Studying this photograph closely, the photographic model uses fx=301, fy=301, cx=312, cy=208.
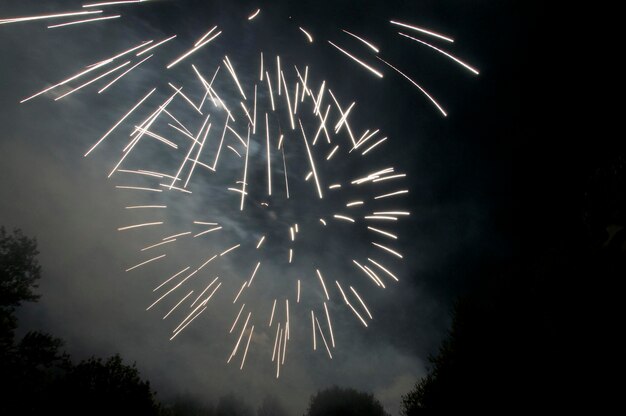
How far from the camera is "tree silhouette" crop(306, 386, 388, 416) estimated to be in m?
60.2

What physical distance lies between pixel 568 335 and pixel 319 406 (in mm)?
65432

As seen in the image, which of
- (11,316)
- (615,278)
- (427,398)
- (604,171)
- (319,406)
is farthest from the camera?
(319,406)

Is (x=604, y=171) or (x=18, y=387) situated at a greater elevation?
(x=604, y=171)

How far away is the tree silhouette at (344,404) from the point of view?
197ft

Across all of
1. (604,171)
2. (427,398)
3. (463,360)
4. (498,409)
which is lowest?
(498,409)

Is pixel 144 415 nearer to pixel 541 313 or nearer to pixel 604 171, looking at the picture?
pixel 541 313

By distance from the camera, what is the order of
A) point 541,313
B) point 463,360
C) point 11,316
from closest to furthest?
1. point 541,313
2. point 463,360
3. point 11,316

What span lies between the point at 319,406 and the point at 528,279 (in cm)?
6328

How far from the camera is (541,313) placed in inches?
594

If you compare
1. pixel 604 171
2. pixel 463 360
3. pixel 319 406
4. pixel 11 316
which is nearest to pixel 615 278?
pixel 604 171

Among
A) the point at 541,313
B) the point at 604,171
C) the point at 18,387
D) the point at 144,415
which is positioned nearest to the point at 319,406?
the point at 144,415

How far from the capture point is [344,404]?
204 feet

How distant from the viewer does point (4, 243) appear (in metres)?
27.2

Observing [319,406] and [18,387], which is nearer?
[18,387]
